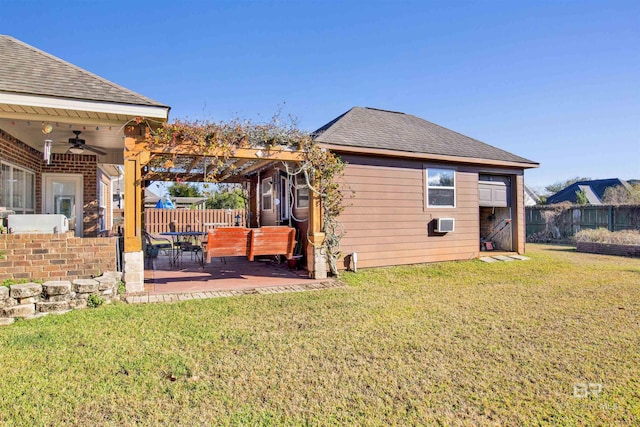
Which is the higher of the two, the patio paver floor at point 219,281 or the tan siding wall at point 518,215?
the tan siding wall at point 518,215

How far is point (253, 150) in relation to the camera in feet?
20.3

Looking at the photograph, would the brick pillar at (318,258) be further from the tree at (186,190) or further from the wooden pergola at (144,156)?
the tree at (186,190)

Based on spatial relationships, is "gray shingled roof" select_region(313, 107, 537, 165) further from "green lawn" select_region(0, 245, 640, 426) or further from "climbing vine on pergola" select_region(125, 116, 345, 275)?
"green lawn" select_region(0, 245, 640, 426)

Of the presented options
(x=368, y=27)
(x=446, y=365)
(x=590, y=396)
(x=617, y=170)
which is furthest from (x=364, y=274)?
(x=617, y=170)

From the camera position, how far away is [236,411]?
92.7 inches

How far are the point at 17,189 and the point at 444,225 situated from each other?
9.17m

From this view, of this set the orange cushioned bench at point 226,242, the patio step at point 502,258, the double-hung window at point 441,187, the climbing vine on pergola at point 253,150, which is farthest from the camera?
the patio step at point 502,258

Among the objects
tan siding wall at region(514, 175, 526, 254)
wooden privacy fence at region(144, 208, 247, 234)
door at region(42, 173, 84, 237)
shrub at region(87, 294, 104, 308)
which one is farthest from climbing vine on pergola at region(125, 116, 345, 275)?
wooden privacy fence at region(144, 208, 247, 234)

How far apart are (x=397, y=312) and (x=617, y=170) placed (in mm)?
57171

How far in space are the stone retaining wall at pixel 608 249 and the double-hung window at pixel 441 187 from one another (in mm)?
6038

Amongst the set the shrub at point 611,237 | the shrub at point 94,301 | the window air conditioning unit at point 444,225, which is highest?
the window air conditioning unit at point 444,225

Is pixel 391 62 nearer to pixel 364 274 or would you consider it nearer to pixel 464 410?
pixel 364 274

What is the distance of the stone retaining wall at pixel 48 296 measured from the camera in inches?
167

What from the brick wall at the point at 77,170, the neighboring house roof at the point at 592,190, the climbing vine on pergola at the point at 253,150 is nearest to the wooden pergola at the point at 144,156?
the climbing vine on pergola at the point at 253,150
